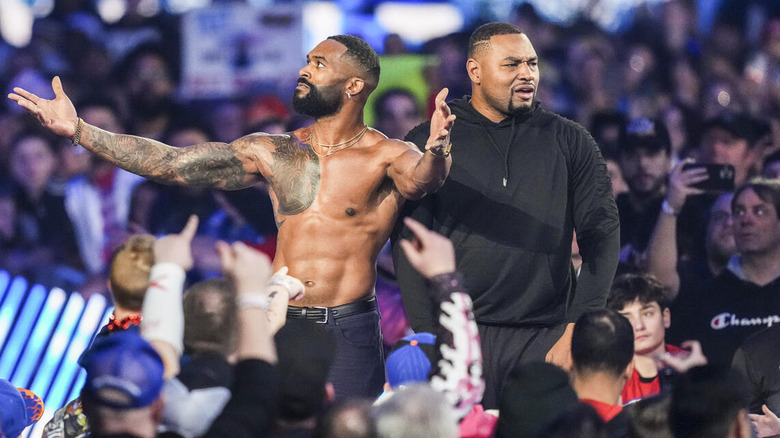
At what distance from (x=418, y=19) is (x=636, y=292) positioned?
25.4 ft

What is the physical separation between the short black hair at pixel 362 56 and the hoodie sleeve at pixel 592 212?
0.93 m

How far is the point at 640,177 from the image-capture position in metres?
7.27

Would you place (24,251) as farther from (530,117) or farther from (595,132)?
(530,117)

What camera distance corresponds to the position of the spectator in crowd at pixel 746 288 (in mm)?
6293

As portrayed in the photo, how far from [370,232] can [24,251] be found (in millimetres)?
4575

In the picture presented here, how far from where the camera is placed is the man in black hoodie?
508 centimetres

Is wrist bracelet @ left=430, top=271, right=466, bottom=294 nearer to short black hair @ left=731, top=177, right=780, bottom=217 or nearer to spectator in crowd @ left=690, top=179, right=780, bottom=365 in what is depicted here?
spectator in crowd @ left=690, top=179, right=780, bottom=365

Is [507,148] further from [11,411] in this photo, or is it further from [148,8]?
[148,8]

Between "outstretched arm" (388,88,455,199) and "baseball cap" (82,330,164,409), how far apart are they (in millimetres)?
1639

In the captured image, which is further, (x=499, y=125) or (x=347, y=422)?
(x=499, y=125)

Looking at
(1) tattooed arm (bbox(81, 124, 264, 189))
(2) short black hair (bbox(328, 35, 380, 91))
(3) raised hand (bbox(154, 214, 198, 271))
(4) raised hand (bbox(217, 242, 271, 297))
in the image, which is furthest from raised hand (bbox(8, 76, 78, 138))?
(4) raised hand (bbox(217, 242, 271, 297))

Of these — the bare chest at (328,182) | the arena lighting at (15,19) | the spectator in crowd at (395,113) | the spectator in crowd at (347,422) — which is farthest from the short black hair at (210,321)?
the arena lighting at (15,19)

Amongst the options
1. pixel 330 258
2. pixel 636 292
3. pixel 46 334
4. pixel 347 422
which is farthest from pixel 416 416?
pixel 46 334

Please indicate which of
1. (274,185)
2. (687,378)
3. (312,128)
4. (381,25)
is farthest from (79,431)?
(381,25)
